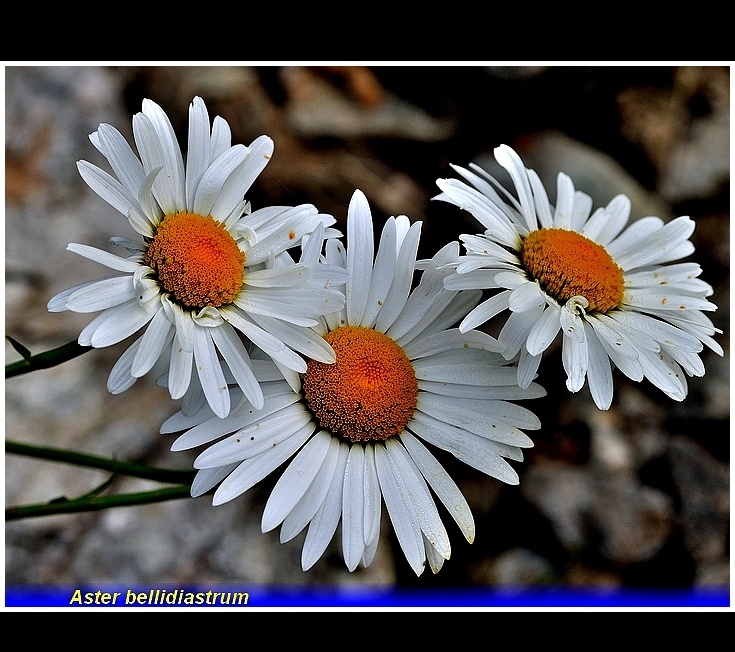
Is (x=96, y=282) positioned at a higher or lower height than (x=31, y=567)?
lower

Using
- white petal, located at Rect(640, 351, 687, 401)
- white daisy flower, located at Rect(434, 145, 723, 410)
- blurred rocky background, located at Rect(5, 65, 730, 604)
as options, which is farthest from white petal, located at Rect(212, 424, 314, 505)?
blurred rocky background, located at Rect(5, 65, 730, 604)

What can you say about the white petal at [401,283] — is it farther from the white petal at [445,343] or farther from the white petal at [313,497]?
the white petal at [313,497]

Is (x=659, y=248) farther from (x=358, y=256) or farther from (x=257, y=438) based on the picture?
(x=257, y=438)

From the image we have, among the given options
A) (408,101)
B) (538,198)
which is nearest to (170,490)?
(538,198)

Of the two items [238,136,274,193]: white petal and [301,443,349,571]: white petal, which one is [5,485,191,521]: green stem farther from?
[238,136,274,193]: white petal

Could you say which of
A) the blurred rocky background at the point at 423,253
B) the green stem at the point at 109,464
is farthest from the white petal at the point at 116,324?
the blurred rocky background at the point at 423,253

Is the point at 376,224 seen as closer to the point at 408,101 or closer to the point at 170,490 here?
the point at 408,101
